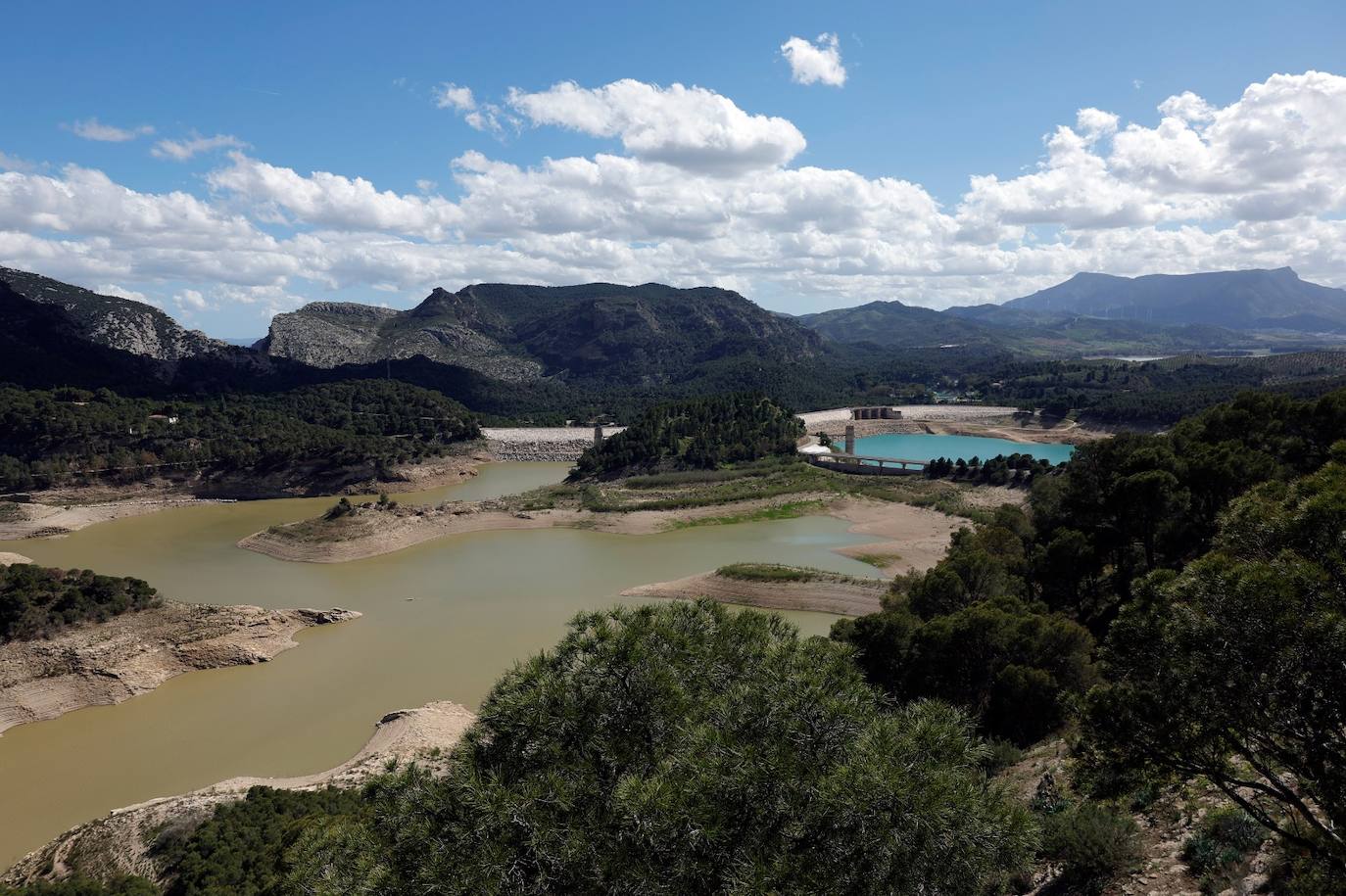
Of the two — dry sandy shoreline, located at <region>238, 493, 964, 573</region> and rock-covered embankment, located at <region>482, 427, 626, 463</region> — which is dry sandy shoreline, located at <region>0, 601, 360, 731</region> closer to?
dry sandy shoreline, located at <region>238, 493, 964, 573</region>

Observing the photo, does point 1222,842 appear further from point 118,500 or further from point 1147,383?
point 1147,383

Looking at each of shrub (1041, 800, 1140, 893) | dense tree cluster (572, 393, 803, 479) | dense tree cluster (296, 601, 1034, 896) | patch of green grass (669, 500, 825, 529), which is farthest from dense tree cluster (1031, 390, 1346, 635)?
dense tree cluster (572, 393, 803, 479)

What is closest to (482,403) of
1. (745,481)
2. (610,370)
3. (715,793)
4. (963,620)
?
(610,370)

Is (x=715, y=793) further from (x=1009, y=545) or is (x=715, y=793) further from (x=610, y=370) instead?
(x=610, y=370)

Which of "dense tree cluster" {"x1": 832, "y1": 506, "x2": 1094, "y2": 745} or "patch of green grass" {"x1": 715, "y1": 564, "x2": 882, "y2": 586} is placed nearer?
"dense tree cluster" {"x1": 832, "y1": 506, "x2": 1094, "y2": 745}

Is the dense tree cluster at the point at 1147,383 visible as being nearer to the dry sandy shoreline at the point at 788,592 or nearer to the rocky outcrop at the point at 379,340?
the dry sandy shoreline at the point at 788,592

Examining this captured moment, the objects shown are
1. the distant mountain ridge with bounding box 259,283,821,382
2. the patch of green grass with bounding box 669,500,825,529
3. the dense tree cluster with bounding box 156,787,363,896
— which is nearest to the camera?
the dense tree cluster with bounding box 156,787,363,896
